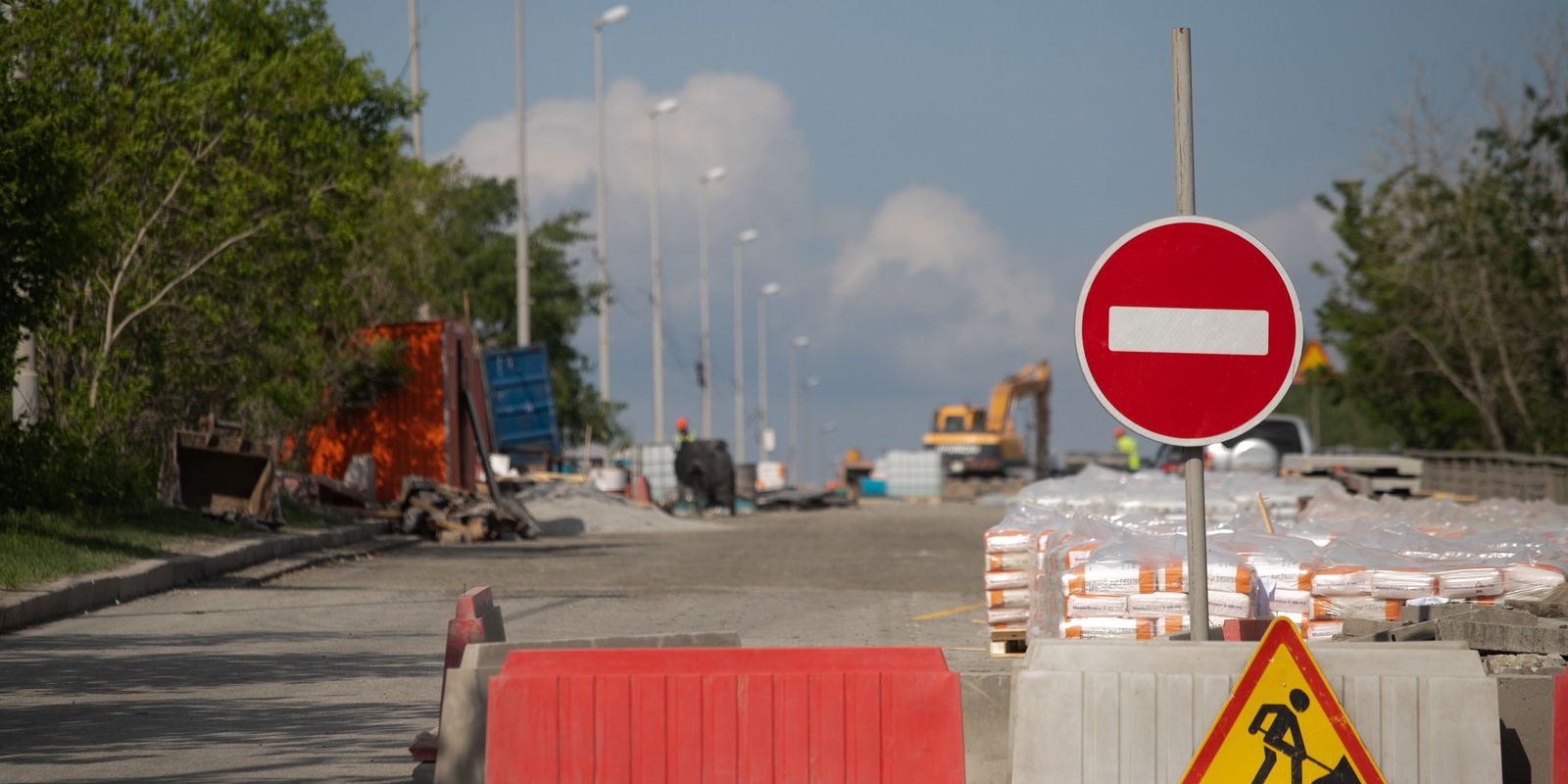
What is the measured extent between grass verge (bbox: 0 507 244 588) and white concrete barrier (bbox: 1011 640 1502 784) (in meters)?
10.1

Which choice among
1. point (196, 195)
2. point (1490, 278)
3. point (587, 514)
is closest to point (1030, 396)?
point (1490, 278)

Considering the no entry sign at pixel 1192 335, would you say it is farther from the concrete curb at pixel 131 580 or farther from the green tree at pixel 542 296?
the green tree at pixel 542 296

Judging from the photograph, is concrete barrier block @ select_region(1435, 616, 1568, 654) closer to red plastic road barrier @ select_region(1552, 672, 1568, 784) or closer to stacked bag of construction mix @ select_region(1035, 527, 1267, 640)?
red plastic road barrier @ select_region(1552, 672, 1568, 784)

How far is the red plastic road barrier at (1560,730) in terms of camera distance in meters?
5.67

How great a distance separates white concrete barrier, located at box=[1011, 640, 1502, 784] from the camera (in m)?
5.29

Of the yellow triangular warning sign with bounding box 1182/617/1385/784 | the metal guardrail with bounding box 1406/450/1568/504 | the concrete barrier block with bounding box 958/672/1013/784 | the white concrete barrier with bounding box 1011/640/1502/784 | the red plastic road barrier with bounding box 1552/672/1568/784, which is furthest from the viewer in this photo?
the metal guardrail with bounding box 1406/450/1568/504

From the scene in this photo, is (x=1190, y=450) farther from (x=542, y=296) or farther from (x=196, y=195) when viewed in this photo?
(x=542, y=296)

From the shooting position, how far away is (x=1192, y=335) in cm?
545

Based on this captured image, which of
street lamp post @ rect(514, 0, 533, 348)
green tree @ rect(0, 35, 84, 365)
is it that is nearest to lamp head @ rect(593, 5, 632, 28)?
street lamp post @ rect(514, 0, 533, 348)

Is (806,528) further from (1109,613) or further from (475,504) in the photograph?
(1109,613)

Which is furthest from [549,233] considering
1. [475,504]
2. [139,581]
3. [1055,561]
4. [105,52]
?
[1055,561]

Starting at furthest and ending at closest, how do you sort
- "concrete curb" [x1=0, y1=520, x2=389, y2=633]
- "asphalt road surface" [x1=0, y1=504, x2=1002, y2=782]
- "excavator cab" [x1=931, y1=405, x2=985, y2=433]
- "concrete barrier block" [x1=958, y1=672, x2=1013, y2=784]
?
"excavator cab" [x1=931, y1=405, x2=985, y2=433] < "concrete curb" [x1=0, y1=520, x2=389, y2=633] < "asphalt road surface" [x1=0, y1=504, x2=1002, y2=782] < "concrete barrier block" [x1=958, y1=672, x2=1013, y2=784]

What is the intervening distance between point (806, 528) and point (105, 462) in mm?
16871

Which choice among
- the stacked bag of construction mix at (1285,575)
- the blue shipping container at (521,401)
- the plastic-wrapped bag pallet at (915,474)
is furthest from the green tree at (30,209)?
the plastic-wrapped bag pallet at (915,474)
